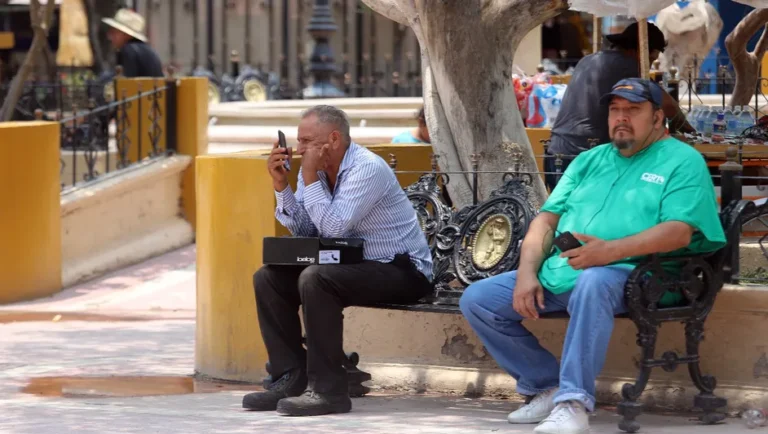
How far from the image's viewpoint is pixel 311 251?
6.41 meters

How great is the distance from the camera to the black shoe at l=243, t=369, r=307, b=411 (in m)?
6.52

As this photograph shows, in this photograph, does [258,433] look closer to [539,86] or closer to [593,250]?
[593,250]

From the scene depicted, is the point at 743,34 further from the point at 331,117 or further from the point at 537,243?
the point at 537,243

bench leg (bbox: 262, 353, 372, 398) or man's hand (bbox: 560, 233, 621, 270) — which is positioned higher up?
man's hand (bbox: 560, 233, 621, 270)

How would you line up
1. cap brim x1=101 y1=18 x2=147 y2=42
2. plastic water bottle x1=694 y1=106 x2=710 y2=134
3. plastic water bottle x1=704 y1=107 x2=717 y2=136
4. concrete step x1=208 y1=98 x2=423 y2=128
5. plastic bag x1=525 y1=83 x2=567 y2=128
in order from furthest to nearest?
concrete step x1=208 y1=98 x2=423 y2=128, cap brim x1=101 y1=18 x2=147 y2=42, plastic bag x1=525 y1=83 x2=567 y2=128, plastic water bottle x1=694 y1=106 x2=710 y2=134, plastic water bottle x1=704 y1=107 x2=717 y2=136

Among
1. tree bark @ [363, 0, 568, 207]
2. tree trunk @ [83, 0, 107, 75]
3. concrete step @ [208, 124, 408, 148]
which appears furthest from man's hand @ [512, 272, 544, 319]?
tree trunk @ [83, 0, 107, 75]

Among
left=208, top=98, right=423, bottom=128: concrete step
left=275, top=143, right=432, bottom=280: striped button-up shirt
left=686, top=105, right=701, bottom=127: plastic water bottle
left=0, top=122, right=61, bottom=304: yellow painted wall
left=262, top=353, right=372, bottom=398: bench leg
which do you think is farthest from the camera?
left=208, top=98, right=423, bottom=128: concrete step

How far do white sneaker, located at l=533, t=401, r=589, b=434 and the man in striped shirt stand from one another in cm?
107

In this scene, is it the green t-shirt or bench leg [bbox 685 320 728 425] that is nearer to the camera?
the green t-shirt

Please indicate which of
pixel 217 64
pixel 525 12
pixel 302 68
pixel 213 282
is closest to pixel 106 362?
pixel 213 282

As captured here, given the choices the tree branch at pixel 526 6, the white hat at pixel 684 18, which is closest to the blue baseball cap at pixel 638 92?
the tree branch at pixel 526 6

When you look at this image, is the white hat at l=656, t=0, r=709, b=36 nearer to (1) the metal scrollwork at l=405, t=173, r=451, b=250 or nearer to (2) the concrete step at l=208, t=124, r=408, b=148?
(2) the concrete step at l=208, t=124, r=408, b=148

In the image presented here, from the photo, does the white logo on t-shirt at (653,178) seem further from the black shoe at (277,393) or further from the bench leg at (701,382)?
the black shoe at (277,393)

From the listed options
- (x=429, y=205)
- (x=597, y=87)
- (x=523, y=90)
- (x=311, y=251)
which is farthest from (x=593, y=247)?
(x=523, y=90)
